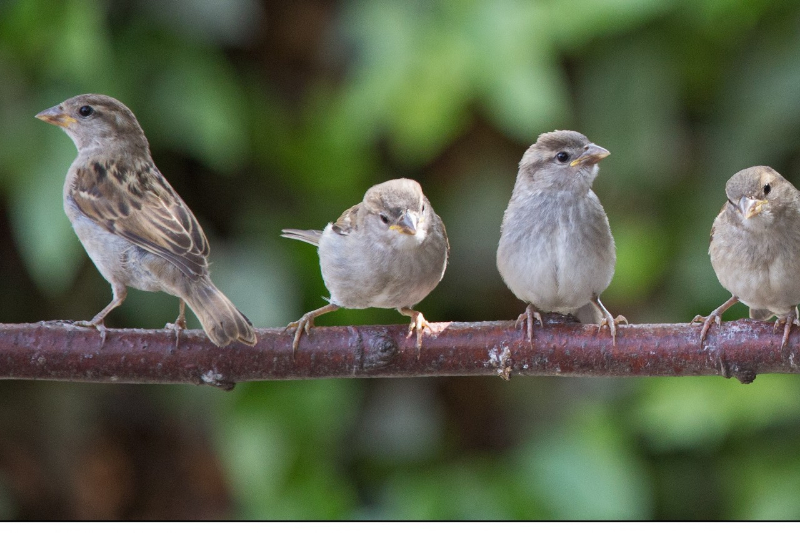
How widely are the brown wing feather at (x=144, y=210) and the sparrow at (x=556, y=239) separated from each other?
81 centimetres

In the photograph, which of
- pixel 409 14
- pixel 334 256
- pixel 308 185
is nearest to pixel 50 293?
pixel 308 185

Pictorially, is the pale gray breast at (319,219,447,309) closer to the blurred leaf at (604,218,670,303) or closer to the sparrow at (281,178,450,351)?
the sparrow at (281,178,450,351)

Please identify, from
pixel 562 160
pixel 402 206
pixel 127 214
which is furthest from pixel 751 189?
pixel 127 214

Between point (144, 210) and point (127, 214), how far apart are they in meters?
0.06

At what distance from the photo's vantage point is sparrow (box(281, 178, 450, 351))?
1.95 m

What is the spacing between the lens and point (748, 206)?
6.47 ft

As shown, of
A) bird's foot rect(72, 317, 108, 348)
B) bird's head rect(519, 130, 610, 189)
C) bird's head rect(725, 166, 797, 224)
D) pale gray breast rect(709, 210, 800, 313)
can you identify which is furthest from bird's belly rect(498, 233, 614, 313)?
bird's foot rect(72, 317, 108, 348)

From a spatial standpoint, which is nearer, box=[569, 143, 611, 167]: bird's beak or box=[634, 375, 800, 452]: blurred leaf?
box=[569, 143, 611, 167]: bird's beak

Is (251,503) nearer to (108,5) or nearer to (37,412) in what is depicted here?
(37,412)

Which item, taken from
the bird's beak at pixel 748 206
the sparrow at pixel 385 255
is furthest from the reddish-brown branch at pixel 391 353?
the bird's beak at pixel 748 206

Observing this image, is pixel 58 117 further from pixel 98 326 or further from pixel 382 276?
pixel 382 276

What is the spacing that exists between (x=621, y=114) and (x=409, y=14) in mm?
910

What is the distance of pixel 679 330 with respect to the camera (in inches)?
72.5

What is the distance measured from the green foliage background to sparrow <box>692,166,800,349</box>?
3.94ft
